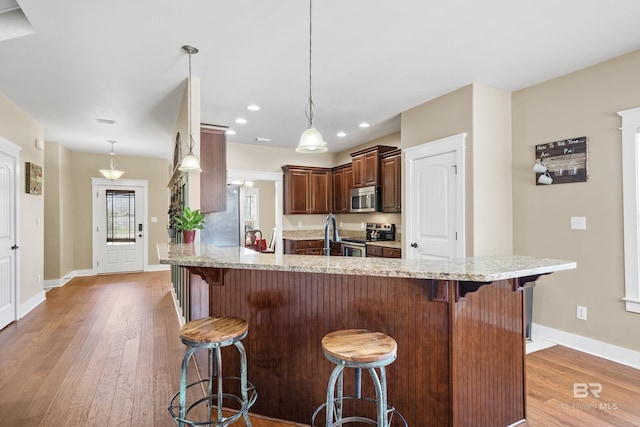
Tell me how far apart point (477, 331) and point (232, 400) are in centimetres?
157

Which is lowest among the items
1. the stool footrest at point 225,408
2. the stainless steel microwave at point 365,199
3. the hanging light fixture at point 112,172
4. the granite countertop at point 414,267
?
the stool footrest at point 225,408

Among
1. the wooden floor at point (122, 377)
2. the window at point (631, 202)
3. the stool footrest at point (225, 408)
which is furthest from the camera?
the window at point (631, 202)

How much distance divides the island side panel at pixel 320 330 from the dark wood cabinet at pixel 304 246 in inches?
155

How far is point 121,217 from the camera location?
296 inches

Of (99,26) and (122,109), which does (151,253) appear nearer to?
(122,109)

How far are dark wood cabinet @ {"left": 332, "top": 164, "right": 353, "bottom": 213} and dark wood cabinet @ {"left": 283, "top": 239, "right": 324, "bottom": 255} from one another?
0.76m

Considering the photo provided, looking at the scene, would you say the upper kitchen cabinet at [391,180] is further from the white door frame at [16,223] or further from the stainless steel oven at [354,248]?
the white door frame at [16,223]

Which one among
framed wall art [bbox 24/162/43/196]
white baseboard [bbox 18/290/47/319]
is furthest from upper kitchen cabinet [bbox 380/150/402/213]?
white baseboard [bbox 18/290/47/319]

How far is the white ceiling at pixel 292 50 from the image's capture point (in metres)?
2.27

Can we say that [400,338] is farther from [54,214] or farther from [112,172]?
[54,214]

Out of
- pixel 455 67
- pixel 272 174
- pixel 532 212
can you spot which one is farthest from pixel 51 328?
pixel 532 212

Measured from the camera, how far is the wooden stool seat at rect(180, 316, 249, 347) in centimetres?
168

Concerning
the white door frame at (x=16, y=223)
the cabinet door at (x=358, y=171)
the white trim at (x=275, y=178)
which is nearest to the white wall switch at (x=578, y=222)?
the cabinet door at (x=358, y=171)

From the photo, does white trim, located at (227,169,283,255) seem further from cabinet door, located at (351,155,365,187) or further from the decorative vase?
the decorative vase
